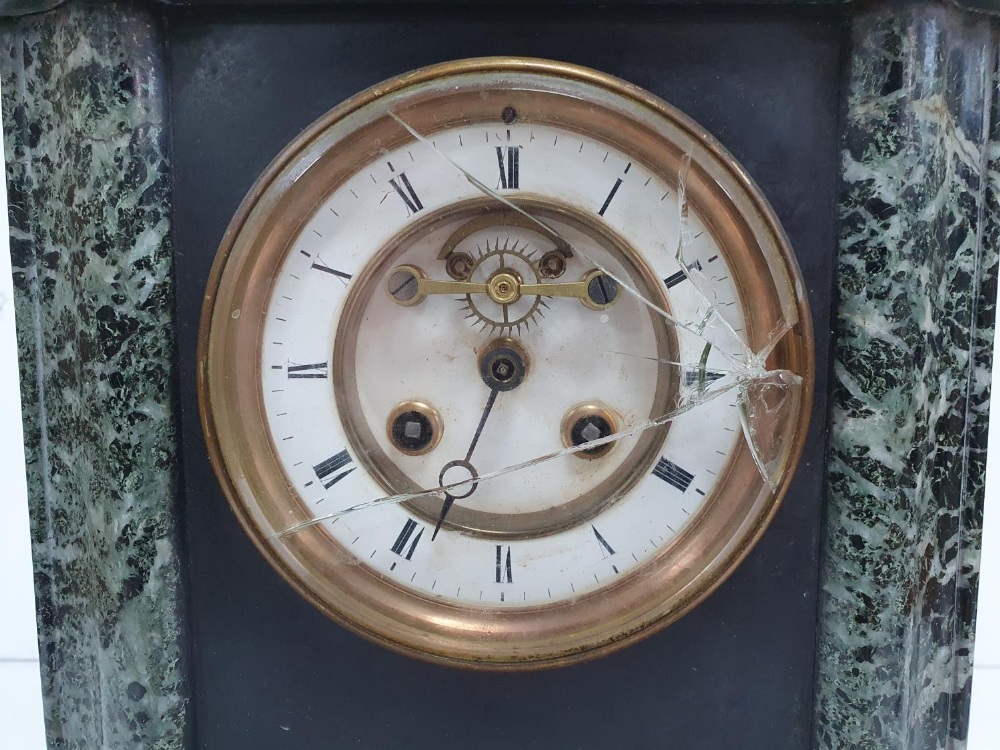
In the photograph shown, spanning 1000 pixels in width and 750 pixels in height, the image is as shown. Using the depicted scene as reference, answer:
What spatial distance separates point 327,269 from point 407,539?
1.10 feet

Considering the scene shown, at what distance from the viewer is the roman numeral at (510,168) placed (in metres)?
0.89

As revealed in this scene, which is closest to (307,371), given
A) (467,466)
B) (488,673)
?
(467,466)

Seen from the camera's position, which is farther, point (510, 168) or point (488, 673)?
point (488, 673)

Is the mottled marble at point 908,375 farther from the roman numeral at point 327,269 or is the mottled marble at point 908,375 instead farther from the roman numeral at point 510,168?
the roman numeral at point 327,269

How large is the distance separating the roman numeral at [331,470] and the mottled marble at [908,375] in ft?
1.93

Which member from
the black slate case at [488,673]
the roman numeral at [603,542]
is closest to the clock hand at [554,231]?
the black slate case at [488,673]

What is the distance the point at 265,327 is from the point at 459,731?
0.57 meters

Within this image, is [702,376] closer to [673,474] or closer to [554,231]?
[673,474]

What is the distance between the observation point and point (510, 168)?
0.90 meters

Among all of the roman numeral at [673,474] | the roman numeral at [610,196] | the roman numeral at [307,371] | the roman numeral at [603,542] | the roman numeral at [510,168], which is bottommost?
the roman numeral at [603,542]

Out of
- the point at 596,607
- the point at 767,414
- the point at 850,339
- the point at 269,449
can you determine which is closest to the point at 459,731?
the point at 596,607

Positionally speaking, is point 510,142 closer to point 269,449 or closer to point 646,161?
point 646,161

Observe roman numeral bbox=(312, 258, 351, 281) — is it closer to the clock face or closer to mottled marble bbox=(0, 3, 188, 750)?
the clock face

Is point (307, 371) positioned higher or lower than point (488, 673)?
higher
